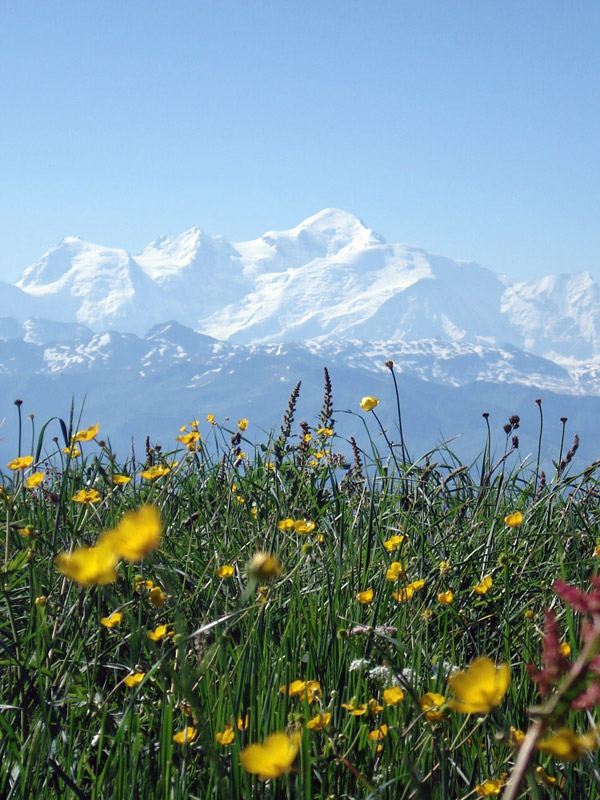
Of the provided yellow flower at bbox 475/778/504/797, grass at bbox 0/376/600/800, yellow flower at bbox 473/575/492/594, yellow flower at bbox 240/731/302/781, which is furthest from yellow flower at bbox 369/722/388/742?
yellow flower at bbox 240/731/302/781

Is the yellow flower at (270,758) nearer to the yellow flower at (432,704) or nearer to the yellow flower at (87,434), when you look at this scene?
the yellow flower at (432,704)

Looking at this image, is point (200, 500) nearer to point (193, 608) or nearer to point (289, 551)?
point (289, 551)

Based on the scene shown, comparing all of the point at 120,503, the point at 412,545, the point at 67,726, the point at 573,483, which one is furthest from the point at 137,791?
the point at 573,483

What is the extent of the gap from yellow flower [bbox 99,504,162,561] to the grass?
0.15 metres

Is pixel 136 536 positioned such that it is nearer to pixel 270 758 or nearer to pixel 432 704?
pixel 270 758

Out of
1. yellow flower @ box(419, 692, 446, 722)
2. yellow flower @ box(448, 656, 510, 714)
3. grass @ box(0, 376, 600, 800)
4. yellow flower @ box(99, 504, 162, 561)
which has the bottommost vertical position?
grass @ box(0, 376, 600, 800)

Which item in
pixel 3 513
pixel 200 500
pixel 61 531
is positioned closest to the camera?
pixel 61 531

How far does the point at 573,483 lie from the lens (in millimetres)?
3588

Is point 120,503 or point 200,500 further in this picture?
point 200,500

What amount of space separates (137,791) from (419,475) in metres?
2.21

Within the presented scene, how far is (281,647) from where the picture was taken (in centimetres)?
222

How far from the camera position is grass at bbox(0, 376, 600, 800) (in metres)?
1.68

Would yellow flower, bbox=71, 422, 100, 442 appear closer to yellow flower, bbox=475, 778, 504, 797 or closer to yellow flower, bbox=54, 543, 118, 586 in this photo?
yellow flower, bbox=475, 778, 504, 797

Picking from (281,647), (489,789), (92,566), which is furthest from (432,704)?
(92,566)
